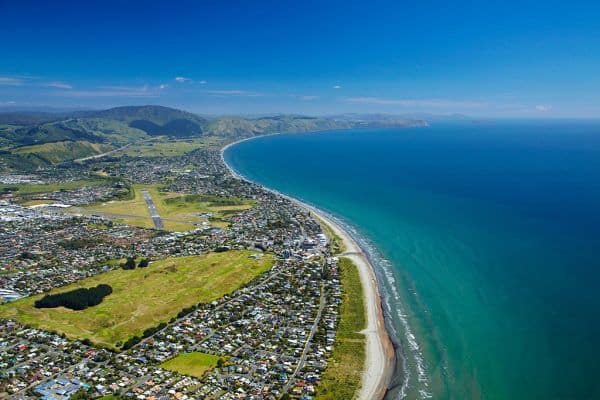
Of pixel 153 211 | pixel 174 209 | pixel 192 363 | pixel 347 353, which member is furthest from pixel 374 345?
pixel 153 211

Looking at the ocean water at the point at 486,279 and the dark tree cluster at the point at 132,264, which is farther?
the dark tree cluster at the point at 132,264

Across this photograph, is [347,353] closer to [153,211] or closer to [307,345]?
[307,345]

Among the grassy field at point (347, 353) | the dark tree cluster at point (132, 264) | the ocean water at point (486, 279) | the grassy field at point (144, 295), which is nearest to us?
the grassy field at point (347, 353)

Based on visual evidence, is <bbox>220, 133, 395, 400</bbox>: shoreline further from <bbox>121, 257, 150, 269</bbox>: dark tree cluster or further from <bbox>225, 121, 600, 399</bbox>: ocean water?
<bbox>121, 257, 150, 269</bbox>: dark tree cluster

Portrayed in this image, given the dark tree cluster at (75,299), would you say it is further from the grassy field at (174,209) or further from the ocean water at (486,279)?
the ocean water at (486,279)

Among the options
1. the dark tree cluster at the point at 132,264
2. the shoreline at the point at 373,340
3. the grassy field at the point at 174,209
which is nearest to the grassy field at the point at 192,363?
the shoreline at the point at 373,340

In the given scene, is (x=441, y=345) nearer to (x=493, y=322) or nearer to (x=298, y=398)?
(x=493, y=322)
